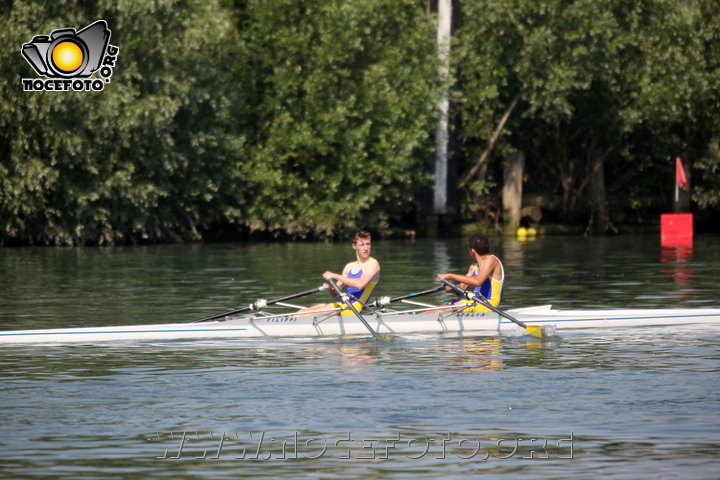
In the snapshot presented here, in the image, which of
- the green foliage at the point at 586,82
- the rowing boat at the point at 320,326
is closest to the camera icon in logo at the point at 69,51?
the green foliage at the point at 586,82

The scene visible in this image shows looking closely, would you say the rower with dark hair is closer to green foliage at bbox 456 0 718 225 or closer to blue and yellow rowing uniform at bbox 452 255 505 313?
blue and yellow rowing uniform at bbox 452 255 505 313

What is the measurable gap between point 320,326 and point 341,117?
2825 cm

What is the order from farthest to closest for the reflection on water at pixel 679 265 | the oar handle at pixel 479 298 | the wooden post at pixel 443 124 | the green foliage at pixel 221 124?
the wooden post at pixel 443 124
the green foliage at pixel 221 124
the reflection on water at pixel 679 265
the oar handle at pixel 479 298

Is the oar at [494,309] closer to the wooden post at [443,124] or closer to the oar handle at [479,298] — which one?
the oar handle at [479,298]

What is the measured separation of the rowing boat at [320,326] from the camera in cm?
1712

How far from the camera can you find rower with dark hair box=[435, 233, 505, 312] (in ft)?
59.3

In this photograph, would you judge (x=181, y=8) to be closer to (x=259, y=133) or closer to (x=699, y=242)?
(x=259, y=133)

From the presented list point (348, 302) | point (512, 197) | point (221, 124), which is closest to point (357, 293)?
point (348, 302)

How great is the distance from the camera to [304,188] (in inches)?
1815

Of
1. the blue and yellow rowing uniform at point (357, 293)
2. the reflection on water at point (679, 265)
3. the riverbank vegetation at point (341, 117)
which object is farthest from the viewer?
the riverbank vegetation at point (341, 117)

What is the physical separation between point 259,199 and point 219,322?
91.4 feet

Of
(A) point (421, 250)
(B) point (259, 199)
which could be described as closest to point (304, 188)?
(B) point (259, 199)

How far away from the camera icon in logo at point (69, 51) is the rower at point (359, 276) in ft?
72.3

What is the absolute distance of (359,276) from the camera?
18.0 meters
